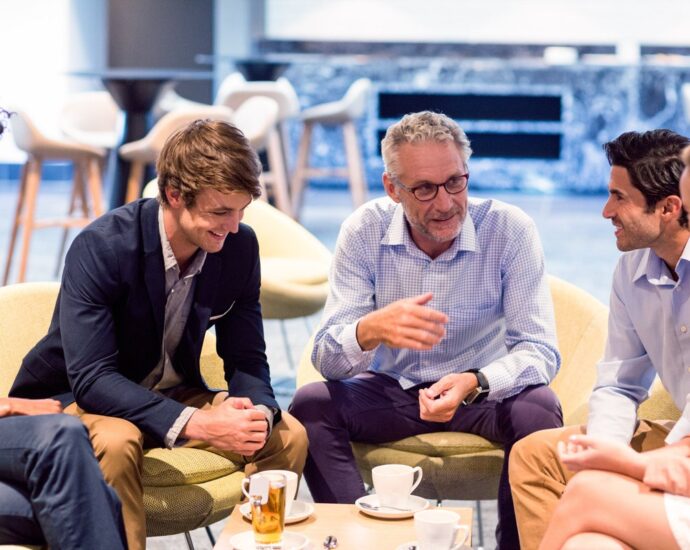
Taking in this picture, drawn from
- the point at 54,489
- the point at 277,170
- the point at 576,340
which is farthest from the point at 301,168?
the point at 54,489

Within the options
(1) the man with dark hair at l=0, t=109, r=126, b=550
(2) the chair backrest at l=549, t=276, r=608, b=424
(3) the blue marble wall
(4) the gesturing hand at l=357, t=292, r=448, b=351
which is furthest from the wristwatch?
(3) the blue marble wall

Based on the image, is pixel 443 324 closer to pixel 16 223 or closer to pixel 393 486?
pixel 393 486

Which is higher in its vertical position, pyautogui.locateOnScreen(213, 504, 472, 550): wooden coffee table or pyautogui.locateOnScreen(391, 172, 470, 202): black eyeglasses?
pyautogui.locateOnScreen(391, 172, 470, 202): black eyeglasses

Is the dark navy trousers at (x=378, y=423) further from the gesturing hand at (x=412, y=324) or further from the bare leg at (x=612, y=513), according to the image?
the bare leg at (x=612, y=513)

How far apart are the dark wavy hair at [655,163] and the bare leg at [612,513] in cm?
64

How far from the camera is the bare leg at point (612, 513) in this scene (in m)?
1.99

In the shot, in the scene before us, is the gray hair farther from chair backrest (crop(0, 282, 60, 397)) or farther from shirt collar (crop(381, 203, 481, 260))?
chair backrest (crop(0, 282, 60, 397))

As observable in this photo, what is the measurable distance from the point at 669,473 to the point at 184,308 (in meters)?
1.18

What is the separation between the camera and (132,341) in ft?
8.39

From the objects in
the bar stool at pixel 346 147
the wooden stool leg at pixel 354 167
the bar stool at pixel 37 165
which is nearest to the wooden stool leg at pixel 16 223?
the bar stool at pixel 37 165

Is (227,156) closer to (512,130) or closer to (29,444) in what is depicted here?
(29,444)

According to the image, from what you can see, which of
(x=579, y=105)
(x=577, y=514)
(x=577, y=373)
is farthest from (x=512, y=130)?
(x=577, y=514)

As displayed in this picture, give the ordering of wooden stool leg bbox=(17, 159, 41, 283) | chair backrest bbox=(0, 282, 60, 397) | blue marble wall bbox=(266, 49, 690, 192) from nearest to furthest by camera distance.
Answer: chair backrest bbox=(0, 282, 60, 397) < wooden stool leg bbox=(17, 159, 41, 283) < blue marble wall bbox=(266, 49, 690, 192)

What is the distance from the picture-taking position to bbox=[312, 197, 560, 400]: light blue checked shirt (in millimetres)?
2750
